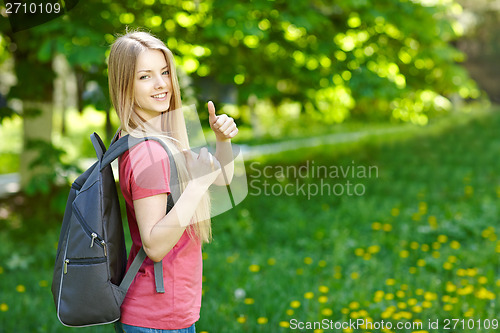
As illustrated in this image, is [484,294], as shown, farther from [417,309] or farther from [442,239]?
[442,239]

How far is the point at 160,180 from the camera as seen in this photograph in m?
1.33

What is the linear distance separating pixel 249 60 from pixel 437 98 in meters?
2.81

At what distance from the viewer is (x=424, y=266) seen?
13.9 ft

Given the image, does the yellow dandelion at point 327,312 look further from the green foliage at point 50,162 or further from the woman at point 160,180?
the green foliage at point 50,162

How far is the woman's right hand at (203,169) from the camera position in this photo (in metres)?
1.37

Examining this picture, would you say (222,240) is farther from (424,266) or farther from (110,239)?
(110,239)

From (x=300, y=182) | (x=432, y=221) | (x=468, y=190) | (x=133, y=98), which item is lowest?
(x=432, y=221)

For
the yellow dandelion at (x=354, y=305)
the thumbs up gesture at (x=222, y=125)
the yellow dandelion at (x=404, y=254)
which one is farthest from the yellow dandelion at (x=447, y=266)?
the thumbs up gesture at (x=222, y=125)

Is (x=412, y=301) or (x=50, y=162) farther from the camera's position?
(x=50, y=162)

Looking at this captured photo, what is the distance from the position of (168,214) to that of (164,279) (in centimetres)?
23

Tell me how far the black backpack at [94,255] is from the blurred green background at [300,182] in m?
Answer: 1.86

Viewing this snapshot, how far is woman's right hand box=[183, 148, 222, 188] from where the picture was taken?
137 centimetres

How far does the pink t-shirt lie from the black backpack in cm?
3

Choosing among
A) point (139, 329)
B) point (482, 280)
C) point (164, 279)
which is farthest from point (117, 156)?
point (482, 280)
